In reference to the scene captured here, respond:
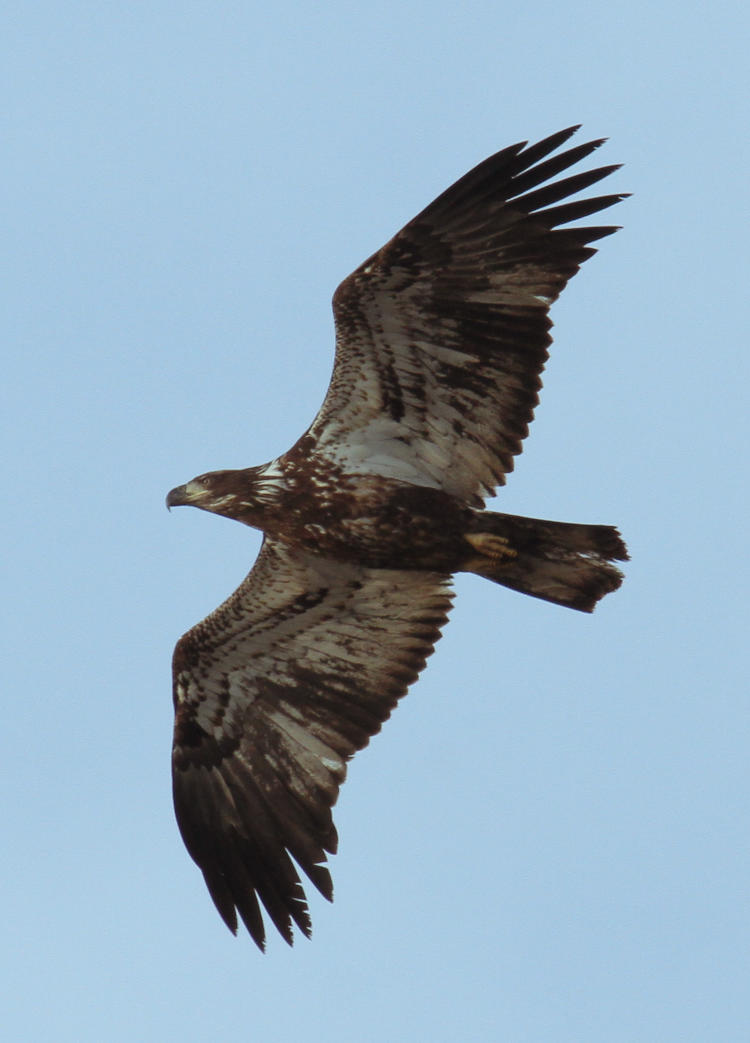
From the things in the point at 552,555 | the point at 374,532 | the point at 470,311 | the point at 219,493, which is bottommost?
the point at 552,555

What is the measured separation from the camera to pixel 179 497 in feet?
47.0

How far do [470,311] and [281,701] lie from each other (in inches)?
142

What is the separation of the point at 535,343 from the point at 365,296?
51.6 inches

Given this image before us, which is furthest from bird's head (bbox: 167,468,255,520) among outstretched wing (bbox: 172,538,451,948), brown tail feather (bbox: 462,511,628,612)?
brown tail feather (bbox: 462,511,628,612)

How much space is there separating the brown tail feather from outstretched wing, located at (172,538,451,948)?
87 centimetres

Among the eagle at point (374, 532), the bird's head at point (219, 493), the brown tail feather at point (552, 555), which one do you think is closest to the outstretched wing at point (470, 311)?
the eagle at point (374, 532)

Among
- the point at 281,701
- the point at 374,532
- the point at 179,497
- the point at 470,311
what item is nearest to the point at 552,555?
the point at 374,532

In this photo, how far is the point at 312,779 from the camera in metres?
14.0

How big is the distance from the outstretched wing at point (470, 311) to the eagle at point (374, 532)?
0.04 feet

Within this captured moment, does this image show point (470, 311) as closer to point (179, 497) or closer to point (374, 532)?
point (374, 532)

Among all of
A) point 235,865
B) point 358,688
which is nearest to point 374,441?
point 358,688

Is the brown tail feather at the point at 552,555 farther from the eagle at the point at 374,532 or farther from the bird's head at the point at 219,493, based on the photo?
the bird's head at the point at 219,493

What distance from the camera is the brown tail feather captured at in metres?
13.1

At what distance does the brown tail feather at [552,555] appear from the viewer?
1312 cm
